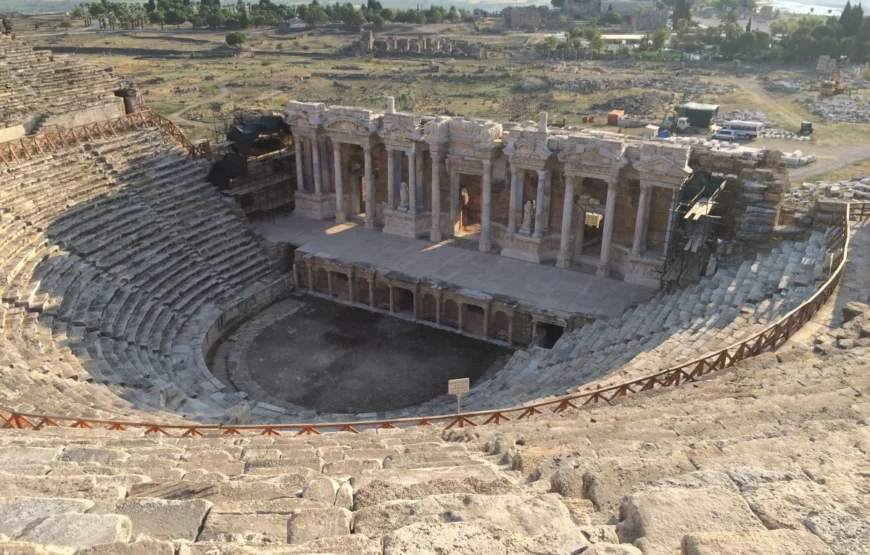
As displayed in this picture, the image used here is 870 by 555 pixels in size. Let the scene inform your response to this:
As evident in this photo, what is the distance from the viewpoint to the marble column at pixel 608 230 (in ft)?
79.7

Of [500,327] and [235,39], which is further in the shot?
[235,39]

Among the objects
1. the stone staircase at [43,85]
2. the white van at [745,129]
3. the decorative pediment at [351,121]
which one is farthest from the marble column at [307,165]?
the white van at [745,129]

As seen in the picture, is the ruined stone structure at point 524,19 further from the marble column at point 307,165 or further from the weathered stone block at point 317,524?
the weathered stone block at point 317,524

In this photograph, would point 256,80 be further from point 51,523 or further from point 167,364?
point 51,523

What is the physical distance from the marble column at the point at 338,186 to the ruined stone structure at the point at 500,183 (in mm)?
48

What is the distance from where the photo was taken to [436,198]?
27.9 meters

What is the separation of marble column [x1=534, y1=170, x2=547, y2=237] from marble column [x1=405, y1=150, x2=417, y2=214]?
16.5ft

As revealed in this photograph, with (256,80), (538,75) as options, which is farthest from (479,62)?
(256,80)

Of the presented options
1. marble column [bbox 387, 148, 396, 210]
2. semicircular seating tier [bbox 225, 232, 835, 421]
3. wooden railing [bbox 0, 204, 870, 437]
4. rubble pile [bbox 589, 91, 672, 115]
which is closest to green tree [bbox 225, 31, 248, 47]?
rubble pile [bbox 589, 91, 672, 115]

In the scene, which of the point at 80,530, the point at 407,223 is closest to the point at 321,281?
the point at 407,223

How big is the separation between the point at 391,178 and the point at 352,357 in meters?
8.94

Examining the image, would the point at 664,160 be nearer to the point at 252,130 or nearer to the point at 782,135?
the point at 252,130

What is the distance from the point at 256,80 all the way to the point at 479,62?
34886 mm

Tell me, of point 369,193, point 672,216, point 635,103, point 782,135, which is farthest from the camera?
point 635,103
